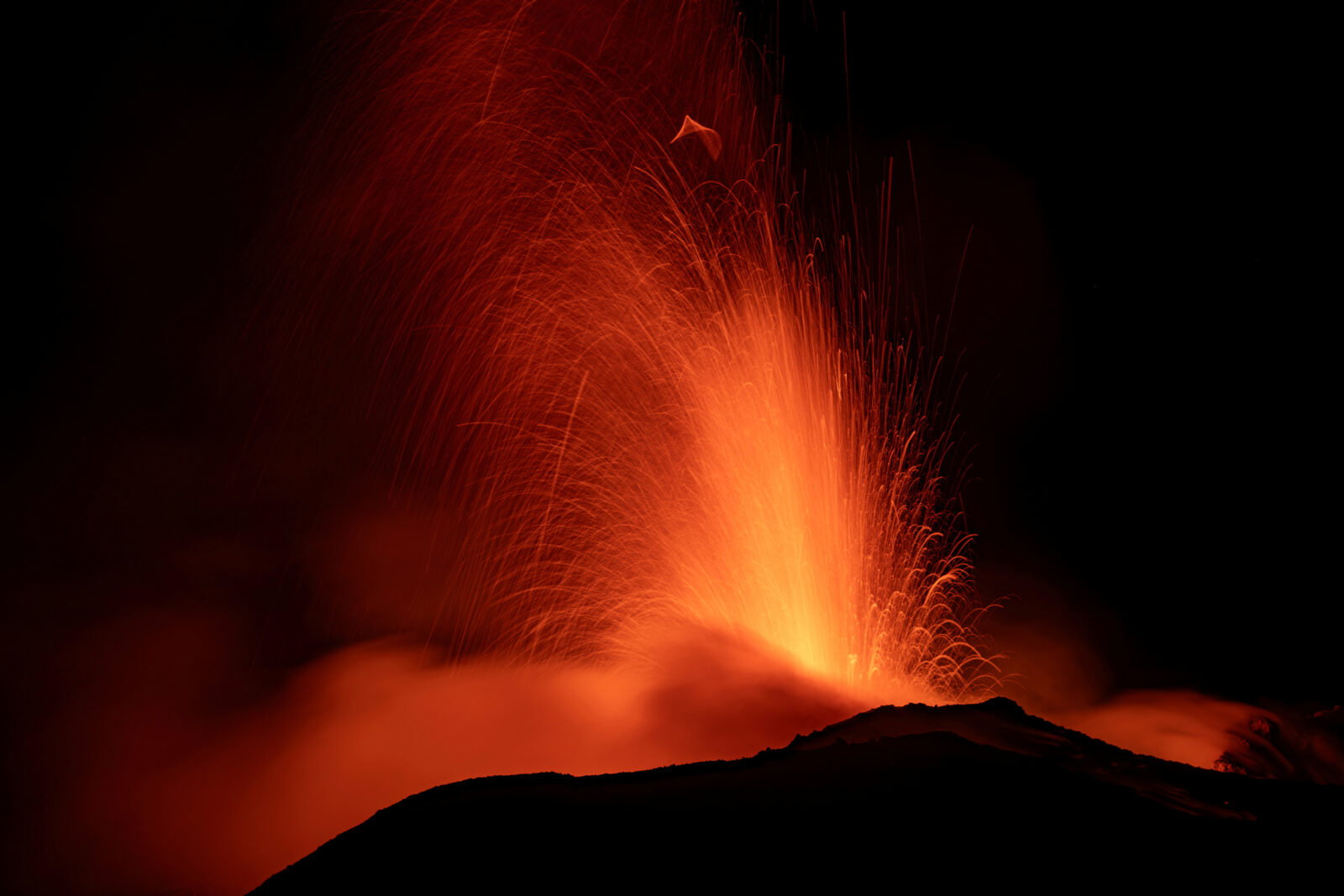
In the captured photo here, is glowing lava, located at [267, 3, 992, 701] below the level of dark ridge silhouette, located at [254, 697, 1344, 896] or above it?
above

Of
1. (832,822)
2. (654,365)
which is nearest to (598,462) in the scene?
(654,365)

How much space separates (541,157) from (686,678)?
7093mm

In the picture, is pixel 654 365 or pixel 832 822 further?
pixel 654 365

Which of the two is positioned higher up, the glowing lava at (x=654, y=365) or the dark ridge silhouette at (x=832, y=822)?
the glowing lava at (x=654, y=365)

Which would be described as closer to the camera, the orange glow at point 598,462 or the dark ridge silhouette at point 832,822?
the dark ridge silhouette at point 832,822

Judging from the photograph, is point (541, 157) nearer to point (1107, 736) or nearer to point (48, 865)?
point (48, 865)

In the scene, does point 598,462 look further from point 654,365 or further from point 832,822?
point 832,822

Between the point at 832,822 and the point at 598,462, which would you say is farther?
the point at 598,462

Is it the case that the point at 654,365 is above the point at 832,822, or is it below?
above

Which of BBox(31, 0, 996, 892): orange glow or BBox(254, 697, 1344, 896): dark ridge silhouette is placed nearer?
BBox(254, 697, 1344, 896): dark ridge silhouette

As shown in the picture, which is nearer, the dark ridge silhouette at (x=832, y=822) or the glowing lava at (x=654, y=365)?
the dark ridge silhouette at (x=832, y=822)

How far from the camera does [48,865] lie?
31.5 feet

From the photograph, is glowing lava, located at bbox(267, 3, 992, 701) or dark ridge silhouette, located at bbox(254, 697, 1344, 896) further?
glowing lava, located at bbox(267, 3, 992, 701)

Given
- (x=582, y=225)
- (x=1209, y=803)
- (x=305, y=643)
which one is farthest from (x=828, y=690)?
(x=305, y=643)
